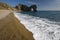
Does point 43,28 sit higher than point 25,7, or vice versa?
point 43,28

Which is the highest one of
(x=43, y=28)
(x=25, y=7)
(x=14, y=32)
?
(x=14, y=32)

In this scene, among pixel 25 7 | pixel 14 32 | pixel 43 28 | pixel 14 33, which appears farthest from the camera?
pixel 25 7

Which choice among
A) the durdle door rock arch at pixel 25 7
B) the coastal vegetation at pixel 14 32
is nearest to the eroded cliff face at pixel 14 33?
the coastal vegetation at pixel 14 32

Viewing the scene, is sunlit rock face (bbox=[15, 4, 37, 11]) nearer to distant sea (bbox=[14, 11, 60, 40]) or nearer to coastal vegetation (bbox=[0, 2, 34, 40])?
distant sea (bbox=[14, 11, 60, 40])

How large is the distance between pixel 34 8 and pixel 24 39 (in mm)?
124217

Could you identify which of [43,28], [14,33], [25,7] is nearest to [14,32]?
[14,33]

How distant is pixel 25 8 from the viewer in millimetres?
139625

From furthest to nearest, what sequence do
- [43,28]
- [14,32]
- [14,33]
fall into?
[43,28] < [14,32] < [14,33]

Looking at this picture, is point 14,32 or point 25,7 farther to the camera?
point 25,7

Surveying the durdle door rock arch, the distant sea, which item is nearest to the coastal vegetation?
the distant sea

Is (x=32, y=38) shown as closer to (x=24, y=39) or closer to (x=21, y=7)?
(x=24, y=39)

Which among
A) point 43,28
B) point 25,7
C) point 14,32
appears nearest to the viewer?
point 14,32

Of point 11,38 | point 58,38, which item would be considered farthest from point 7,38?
point 58,38

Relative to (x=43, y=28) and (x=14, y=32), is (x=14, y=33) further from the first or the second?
(x=43, y=28)
